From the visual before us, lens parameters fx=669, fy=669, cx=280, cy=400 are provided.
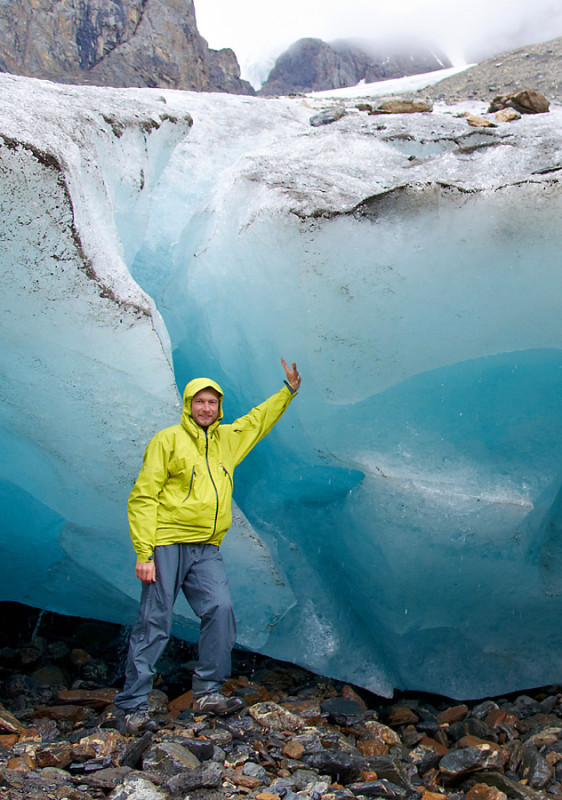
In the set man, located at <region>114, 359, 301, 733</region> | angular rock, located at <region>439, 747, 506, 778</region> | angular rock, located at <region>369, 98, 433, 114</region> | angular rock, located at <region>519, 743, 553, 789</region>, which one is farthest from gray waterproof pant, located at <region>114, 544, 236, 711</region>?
angular rock, located at <region>369, 98, 433, 114</region>

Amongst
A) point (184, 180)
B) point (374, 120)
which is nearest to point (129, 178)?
point (184, 180)

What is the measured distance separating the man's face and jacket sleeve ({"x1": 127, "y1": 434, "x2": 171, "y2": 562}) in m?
0.18

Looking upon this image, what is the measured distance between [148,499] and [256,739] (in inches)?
40.4

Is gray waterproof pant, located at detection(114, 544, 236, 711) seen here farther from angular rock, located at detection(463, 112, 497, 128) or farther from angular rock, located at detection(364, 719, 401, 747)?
angular rock, located at detection(463, 112, 497, 128)

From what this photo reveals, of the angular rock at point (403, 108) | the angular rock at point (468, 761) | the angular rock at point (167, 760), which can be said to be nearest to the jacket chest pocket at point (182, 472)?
the angular rock at point (167, 760)

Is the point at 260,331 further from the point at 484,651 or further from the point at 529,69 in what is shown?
the point at 529,69

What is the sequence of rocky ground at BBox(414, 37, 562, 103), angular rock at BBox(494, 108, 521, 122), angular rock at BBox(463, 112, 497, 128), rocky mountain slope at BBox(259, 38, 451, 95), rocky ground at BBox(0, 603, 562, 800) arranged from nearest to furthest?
rocky ground at BBox(0, 603, 562, 800) < angular rock at BBox(463, 112, 497, 128) < angular rock at BBox(494, 108, 521, 122) < rocky ground at BBox(414, 37, 562, 103) < rocky mountain slope at BBox(259, 38, 451, 95)

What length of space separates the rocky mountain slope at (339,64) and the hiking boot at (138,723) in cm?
4303

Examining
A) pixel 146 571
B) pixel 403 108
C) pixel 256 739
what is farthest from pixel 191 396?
pixel 403 108

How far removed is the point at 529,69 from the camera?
763 inches

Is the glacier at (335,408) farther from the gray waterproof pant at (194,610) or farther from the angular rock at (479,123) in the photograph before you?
the angular rock at (479,123)

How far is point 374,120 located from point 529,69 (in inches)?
665

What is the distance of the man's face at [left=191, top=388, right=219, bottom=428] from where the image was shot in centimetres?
286

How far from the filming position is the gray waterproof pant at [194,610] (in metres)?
2.63
